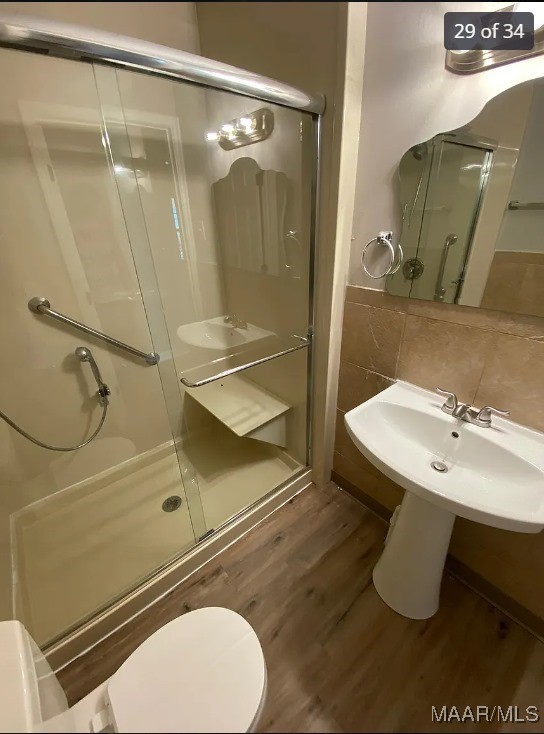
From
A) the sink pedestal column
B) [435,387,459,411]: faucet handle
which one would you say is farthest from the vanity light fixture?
the sink pedestal column

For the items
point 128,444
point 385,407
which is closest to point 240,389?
point 128,444

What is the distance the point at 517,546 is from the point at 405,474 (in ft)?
1.94

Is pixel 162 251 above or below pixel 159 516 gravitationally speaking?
above

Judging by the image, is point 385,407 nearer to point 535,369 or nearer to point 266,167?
point 535,369

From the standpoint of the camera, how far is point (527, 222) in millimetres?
833

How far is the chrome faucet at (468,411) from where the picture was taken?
96cm

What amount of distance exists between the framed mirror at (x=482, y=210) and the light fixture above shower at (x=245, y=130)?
0.53m

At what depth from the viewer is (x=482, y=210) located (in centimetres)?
91

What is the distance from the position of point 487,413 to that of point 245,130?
1.38m

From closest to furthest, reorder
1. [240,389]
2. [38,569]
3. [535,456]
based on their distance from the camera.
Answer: [535,456]
[38,569]
[240,389]

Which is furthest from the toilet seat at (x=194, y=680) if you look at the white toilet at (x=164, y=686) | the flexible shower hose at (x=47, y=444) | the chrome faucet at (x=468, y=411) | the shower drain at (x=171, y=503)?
the flexible shower hose at (x=47, y=444)

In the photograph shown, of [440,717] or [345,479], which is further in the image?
[345,479]

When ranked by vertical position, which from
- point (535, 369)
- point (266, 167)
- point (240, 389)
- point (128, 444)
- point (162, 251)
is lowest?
point (128, 444)

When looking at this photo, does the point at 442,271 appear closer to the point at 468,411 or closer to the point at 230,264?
the point at 468,411
